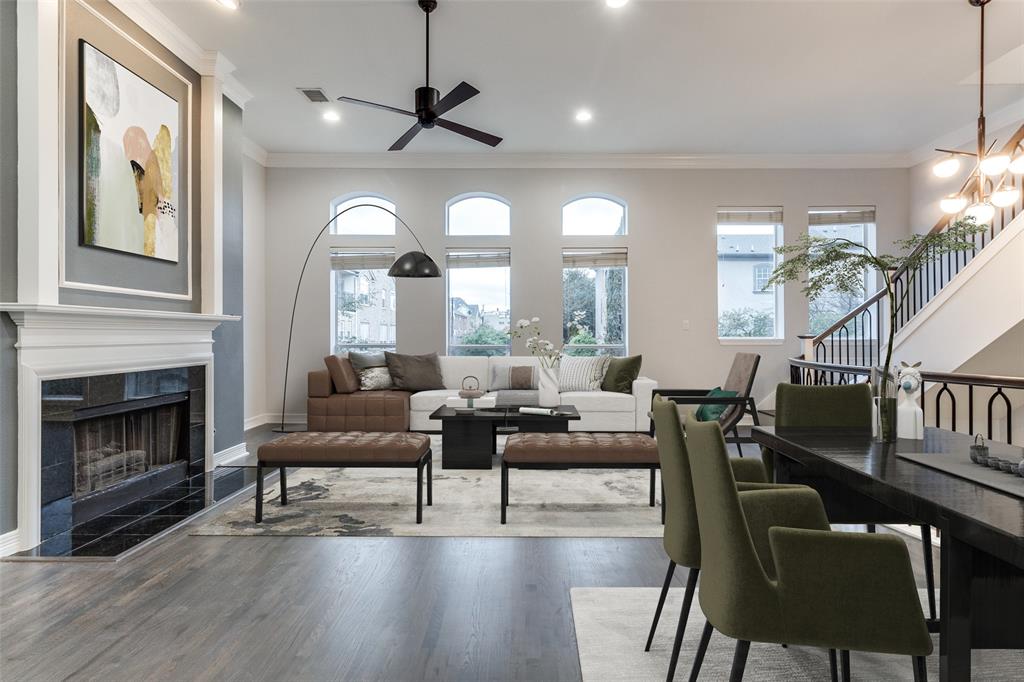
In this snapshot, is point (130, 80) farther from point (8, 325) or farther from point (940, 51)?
point (940, 51)

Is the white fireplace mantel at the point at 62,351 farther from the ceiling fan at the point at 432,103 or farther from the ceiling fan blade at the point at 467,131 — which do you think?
the ceiling fan blade at the point at 467,131

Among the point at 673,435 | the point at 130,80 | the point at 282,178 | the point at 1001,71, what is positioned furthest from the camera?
the point at 282,178

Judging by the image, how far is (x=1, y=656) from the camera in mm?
2002

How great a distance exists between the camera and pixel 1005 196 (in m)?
4.16

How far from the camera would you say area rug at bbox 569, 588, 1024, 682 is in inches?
74.5

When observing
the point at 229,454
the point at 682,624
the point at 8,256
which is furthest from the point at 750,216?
the point at 8,256

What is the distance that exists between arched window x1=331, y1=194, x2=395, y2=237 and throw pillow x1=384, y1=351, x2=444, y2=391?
172 centimetres

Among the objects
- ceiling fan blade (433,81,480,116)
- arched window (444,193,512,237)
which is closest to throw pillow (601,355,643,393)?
arched window (444,193,512,237)

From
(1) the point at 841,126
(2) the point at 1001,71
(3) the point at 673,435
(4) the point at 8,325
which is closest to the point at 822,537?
(3) the point at 673,435

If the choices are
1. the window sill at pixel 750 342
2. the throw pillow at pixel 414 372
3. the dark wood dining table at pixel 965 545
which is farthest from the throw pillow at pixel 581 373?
the dark wood dining table at pixel 965 545

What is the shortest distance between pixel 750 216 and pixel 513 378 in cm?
363

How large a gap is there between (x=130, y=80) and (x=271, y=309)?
3.85 metres

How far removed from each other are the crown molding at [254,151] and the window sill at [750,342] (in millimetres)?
6052

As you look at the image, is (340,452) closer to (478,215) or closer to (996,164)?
(996,164)
